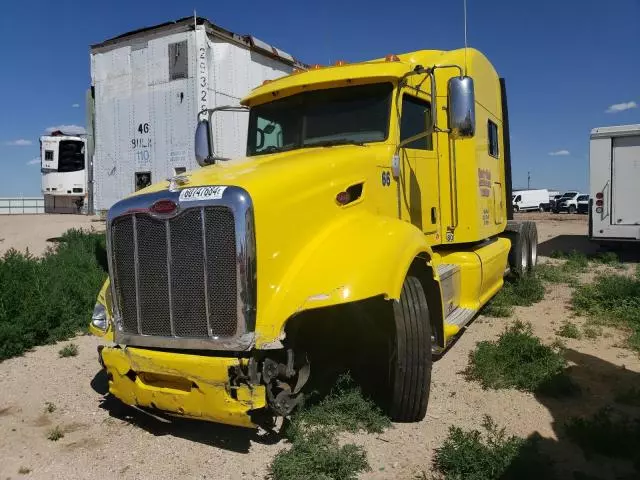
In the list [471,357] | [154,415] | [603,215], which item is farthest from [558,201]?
[154,415]

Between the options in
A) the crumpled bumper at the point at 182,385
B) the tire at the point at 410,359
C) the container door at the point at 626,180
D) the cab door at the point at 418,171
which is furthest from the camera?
the container door at the point at 626,180

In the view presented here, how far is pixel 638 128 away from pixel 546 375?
9563mm

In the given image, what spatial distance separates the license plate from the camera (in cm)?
352

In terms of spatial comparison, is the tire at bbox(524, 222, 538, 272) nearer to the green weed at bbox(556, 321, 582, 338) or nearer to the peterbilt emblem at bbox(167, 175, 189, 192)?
the green weed at bbox(556, 321, 582, 338)

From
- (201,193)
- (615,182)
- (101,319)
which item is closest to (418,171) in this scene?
(201,193)

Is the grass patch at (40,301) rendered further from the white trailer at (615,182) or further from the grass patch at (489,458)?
the white trailer at (615,182)

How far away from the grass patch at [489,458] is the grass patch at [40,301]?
5.08 metres

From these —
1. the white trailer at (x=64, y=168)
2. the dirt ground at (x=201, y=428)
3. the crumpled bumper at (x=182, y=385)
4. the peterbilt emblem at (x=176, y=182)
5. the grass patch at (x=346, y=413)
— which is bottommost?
the dirt ground at (x=201, y=428)

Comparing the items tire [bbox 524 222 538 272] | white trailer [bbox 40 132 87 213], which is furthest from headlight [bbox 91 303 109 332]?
white trailer [bbox 40 132 87 213]

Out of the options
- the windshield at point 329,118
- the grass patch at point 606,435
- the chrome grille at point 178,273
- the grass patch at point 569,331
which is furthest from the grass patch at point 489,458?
the grass patch at point 569,331

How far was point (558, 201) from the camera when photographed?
42.0 m

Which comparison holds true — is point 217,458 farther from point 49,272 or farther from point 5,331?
point 49,272

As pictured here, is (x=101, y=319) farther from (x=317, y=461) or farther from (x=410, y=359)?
(x=410, y=359)

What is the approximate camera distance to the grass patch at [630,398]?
174 inches
